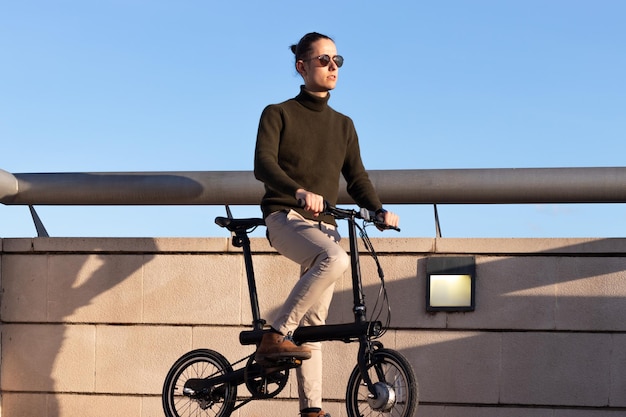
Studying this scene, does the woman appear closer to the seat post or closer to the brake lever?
the brake lever

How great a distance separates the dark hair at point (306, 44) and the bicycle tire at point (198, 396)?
6.26 ft

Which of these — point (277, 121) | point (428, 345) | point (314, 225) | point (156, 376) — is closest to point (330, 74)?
point (277, 121)

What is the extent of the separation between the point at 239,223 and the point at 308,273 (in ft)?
2.70

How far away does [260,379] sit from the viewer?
6.01 meters

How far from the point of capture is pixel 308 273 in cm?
542

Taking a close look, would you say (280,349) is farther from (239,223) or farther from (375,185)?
(375,185)

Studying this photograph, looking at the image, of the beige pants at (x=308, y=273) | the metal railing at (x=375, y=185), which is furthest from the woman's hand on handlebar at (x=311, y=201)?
the metal railing at (x=375, y=185)

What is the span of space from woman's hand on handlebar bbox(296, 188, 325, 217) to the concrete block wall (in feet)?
6.41

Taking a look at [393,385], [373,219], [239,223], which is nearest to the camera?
[393,385]

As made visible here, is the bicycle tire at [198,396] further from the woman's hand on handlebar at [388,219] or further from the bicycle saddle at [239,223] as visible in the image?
the woman's hand on handlebar at [388,219]

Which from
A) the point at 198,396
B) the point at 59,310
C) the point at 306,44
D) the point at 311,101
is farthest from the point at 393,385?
the point at 59,310

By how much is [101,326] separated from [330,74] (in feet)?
9.36

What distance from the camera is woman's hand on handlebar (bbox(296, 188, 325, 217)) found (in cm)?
513

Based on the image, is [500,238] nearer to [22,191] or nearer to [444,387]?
[444,387]
